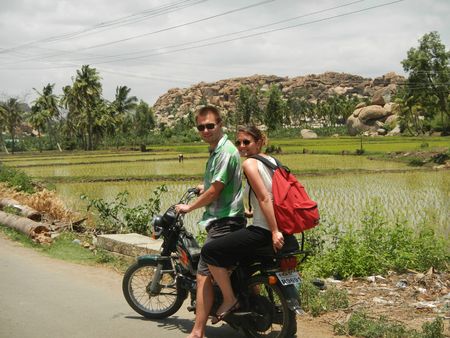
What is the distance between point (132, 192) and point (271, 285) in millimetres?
16136

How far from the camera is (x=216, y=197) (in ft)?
14.1

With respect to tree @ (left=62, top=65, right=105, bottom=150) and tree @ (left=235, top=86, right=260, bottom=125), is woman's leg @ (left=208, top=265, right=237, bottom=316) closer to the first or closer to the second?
tree @ (left=62, top=65, right=105, bottom=150)

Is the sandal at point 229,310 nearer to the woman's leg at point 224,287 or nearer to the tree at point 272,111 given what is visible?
the woman's leg at point 224,287

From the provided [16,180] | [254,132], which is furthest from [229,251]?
[16,180]

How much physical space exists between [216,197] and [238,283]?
68 centimetres

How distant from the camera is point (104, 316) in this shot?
16.6 feet

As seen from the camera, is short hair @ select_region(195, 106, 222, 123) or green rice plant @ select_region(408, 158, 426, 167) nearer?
short hair @ select_region(195, 106, 222, 123)

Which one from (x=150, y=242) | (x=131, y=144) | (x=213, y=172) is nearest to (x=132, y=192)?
(x=150, y=242)

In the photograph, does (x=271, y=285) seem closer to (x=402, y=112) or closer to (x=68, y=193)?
(x=68, y=193)

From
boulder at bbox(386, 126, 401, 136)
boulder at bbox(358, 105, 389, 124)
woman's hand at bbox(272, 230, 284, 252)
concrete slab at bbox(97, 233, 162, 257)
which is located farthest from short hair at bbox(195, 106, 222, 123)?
boulder at bbox(358, 105, 389, 124)

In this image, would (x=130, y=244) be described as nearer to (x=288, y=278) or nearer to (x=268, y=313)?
(x=268, y=313)

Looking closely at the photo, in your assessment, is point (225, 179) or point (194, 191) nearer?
point (225, 179)

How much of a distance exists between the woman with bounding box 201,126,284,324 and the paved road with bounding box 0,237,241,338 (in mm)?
734

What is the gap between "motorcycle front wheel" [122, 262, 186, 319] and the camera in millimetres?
5000
